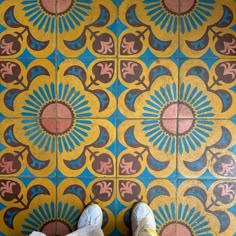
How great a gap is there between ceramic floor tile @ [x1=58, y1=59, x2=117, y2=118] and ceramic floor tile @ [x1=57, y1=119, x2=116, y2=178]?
0.13 ft

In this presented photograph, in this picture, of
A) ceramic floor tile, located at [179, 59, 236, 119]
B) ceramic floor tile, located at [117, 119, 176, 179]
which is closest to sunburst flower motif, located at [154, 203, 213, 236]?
ceramic floor tile, located at [117, 119, 176, 179]

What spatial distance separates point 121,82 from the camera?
1.15 m

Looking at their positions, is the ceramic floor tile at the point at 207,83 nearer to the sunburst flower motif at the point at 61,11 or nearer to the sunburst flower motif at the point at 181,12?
the sunburst flower motif at the point at 181,12

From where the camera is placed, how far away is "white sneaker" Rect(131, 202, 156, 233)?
1.12 m

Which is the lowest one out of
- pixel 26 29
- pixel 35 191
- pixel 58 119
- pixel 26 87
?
pixel 35 191

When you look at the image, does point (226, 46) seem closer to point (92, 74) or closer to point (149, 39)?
point (149, 39)

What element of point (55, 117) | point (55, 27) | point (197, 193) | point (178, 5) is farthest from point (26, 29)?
point (197, 193)

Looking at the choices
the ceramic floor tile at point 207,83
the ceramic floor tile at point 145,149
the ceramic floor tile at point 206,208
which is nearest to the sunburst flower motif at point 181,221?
the ceramic floor tile at point 206,208

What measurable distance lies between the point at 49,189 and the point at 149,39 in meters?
0.66

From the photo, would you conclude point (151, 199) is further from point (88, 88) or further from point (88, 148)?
point (88, 88)

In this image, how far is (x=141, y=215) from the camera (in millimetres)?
1119

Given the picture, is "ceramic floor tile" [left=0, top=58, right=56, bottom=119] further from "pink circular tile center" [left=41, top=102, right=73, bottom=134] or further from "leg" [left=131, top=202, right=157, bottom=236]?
"leg" [left=131, top=202, right=157, bottom=236]

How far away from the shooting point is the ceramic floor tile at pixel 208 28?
1139mm

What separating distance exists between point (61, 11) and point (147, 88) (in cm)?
42
